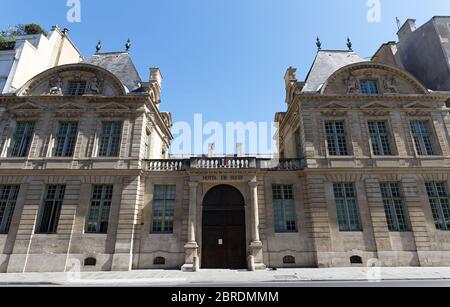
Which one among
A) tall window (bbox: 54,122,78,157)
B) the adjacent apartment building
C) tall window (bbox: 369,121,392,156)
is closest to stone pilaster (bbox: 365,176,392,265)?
the adjacent apartment building

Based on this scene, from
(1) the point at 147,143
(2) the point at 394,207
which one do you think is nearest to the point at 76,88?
(1) the point at 147,143

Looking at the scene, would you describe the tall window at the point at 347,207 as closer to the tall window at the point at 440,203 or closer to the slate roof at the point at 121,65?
the tall window at the point at 440,203

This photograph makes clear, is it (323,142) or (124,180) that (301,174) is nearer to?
(323,142)

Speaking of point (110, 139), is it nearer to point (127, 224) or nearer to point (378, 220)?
point (127, 224)

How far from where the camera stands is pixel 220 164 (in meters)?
16.9

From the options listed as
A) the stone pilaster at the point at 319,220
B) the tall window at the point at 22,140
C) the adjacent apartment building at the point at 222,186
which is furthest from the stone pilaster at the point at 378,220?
the tall window at the point at 22,140

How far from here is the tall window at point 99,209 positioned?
15602 mm

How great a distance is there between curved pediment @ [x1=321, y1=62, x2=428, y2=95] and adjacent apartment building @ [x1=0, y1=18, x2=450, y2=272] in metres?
0.09

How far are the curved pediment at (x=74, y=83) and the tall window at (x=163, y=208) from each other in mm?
7778

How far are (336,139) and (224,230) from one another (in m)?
9.95

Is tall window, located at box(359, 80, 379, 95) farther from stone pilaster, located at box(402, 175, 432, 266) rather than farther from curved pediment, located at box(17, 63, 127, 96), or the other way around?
curved pediment, located at box(17, 63, 127, 96)
